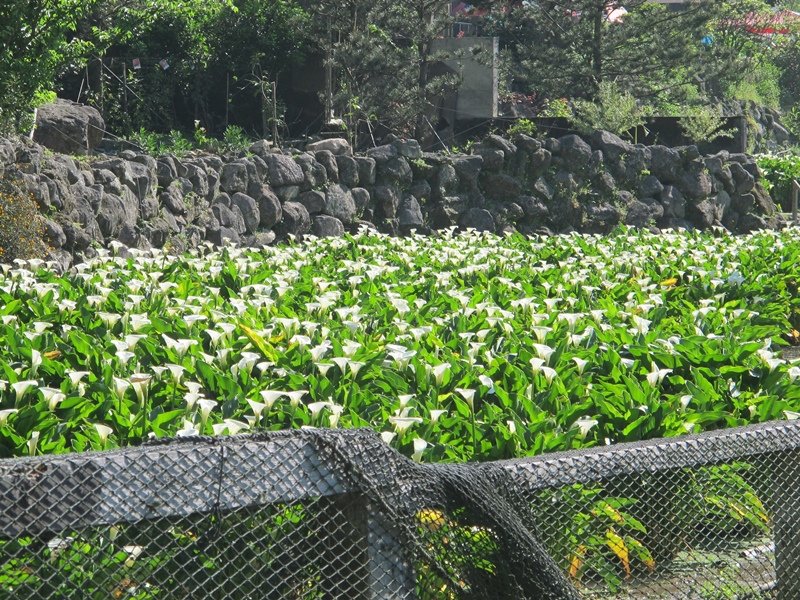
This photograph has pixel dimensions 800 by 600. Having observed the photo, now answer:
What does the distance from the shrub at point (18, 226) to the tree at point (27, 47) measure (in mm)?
2016

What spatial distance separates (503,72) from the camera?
25.3 metres

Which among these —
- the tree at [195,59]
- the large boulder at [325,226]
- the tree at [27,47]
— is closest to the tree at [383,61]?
the tree at [195,59]

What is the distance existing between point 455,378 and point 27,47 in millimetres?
8354

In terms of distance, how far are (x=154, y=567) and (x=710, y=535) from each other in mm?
1357

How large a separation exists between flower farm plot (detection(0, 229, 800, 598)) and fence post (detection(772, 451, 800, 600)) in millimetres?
34

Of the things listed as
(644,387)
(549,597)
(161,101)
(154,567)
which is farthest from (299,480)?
(161,101)

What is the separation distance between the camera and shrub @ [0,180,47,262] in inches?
356

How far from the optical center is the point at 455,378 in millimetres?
4285

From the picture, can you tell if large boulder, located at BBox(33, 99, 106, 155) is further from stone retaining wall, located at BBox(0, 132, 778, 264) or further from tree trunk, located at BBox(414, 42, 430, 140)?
tree trunk, located at BBox(414, 42, 430, 140)

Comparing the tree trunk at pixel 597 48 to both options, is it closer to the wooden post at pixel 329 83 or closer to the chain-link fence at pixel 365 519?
the wooden post at pixel 329 83

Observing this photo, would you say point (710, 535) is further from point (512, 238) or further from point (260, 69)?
point (260, 69)

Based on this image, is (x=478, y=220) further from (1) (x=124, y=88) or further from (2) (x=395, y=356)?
(2) (x=395, y=356)

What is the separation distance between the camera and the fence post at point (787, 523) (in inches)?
103

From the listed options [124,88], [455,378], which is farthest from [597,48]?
[455,378]
